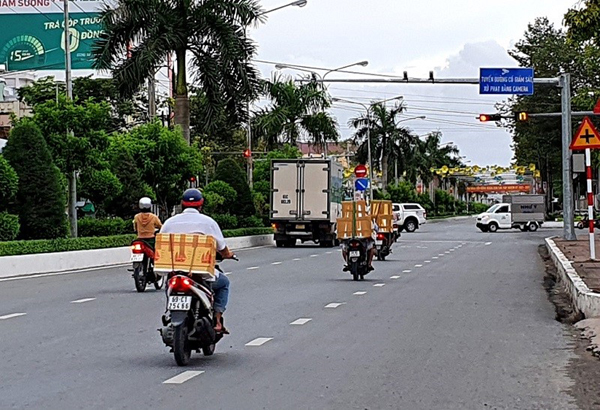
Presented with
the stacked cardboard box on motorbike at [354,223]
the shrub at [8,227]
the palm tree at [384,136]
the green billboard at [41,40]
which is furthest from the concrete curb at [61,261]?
the palm tree at [384,136]

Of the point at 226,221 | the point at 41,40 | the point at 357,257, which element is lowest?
the point at 357,257

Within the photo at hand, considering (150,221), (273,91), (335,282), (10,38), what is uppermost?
(10,38)

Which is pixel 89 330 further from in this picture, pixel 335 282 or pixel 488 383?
pixel 335 282

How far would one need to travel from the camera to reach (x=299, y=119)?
57.2 meters

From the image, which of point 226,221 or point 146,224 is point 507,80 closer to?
point 226,221

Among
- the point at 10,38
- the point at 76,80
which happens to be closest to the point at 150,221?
the point at 10,38

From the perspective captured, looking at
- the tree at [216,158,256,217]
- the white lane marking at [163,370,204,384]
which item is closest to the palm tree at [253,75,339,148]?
the tree at [216,158,256,217]

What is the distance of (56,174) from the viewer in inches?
1117

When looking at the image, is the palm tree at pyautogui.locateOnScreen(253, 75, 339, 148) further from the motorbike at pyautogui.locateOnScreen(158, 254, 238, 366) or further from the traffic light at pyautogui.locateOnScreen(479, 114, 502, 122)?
the motorbike at pyautogui.locateOnScreen(158, 254, 238, 366)

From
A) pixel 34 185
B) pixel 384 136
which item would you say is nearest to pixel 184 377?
pixel 34 185

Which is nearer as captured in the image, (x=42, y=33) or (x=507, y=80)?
(x=507, y=80)

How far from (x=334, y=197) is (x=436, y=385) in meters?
31.4

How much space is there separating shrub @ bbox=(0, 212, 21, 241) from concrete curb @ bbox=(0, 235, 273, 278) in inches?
49.6

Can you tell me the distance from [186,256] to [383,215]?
59.8ft
